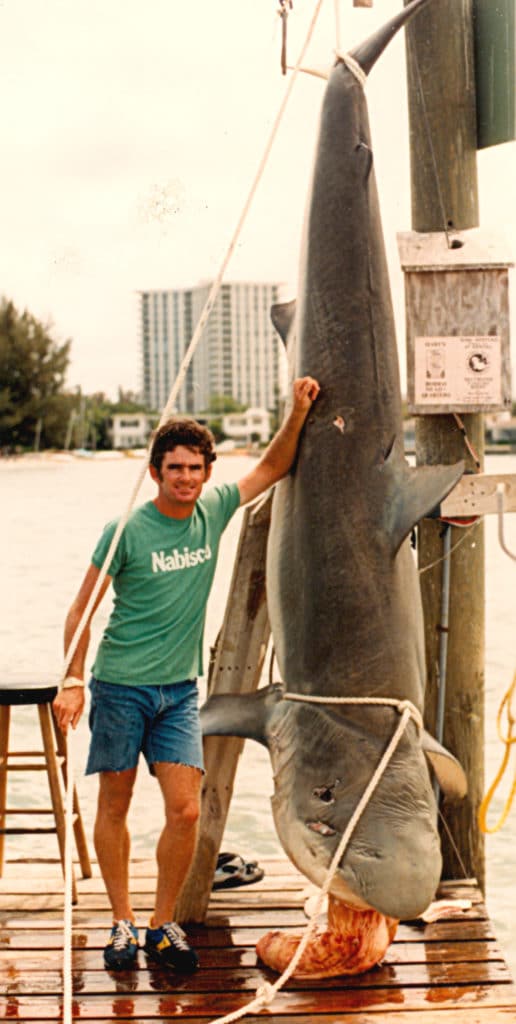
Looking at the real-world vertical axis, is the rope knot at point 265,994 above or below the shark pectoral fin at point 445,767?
below

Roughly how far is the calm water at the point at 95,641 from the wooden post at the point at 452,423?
1.19 metres

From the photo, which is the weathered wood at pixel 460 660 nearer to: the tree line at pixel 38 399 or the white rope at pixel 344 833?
the white rope at pixel 344 833

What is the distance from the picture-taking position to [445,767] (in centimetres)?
368

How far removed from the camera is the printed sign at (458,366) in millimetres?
4148

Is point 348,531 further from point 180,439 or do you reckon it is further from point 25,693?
point 25,693

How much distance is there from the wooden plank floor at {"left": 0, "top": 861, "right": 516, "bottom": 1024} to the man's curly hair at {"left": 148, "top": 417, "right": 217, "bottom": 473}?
150 cm

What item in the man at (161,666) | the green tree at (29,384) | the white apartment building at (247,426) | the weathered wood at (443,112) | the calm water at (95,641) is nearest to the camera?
the man at (161,666)

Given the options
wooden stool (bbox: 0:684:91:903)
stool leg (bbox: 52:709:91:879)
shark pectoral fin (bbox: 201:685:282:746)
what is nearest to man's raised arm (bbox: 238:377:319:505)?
shark pectoral fin (bbox: 201:685:282:746)

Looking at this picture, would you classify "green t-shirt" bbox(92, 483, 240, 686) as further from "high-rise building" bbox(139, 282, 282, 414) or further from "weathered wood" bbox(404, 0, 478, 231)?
"high-rise building" bbox(139, 282, 282, 414)

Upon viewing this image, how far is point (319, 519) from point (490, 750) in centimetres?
709

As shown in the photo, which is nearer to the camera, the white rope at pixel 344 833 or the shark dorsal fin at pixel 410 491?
the white rope at pixel 344 833

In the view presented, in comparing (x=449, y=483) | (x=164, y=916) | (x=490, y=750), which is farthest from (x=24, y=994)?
(x=490, y=750)

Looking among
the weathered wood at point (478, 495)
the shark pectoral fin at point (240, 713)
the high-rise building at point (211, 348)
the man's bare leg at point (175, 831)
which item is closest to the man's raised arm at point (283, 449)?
the shark pectoral fin at point (240, 713)

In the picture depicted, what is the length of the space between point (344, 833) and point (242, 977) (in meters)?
0.67
